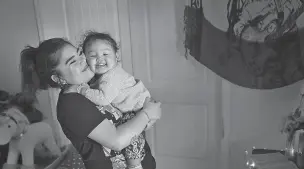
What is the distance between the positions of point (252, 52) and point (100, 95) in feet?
2.09

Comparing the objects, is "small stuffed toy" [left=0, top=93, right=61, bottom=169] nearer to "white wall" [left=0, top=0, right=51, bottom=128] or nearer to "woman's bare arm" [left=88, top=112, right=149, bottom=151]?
"white wall" [left=0, top=0, right=51, bottom=128]

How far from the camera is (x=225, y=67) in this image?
50.3 inches

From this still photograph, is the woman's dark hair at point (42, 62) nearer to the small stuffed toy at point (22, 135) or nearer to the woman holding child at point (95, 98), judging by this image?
the woman holding child at point (95, 98)

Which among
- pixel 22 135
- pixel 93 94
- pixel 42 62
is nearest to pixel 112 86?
pixel 93 94

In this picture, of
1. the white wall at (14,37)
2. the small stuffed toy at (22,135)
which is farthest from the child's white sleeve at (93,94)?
the small stuffed toy at (22,135)

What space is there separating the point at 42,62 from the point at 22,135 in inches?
17.5

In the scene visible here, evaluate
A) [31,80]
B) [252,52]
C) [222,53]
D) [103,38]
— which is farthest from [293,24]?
[31,80]

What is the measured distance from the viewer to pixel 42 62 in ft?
3.19

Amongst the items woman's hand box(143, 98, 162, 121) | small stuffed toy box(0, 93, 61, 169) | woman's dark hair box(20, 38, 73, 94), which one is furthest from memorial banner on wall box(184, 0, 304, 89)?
small stuffed toy box(0, 93, 61, 169)

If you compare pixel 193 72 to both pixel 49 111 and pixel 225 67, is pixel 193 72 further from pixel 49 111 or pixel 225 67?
pixel 49 111

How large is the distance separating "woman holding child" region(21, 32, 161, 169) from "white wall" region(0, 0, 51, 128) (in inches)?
6.7

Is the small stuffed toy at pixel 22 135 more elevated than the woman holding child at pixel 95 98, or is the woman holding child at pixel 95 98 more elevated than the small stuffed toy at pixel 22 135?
the woman holding child at pixel 95 98

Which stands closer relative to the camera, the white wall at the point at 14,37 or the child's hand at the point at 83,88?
the child's hand at the point at 83,88

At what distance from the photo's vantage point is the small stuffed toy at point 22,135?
1.25 m
